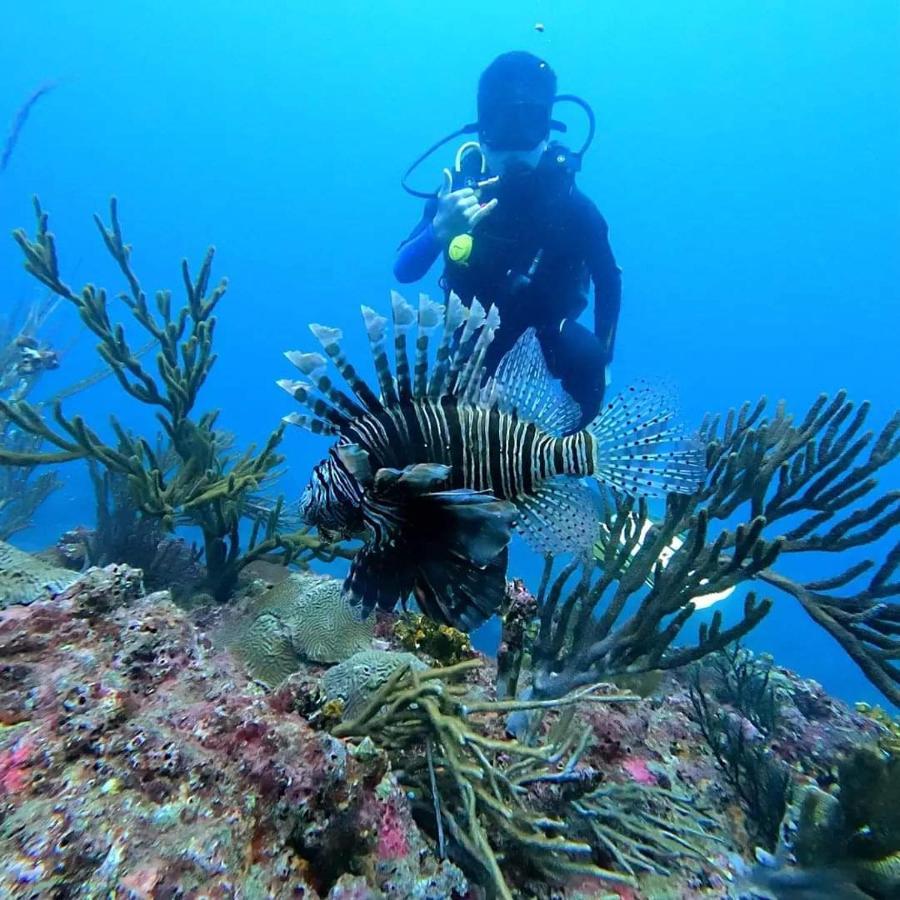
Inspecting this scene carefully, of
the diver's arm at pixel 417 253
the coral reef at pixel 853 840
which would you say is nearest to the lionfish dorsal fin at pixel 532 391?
the coral reef at pixel 853 840

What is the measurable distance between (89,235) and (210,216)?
19.0 meters

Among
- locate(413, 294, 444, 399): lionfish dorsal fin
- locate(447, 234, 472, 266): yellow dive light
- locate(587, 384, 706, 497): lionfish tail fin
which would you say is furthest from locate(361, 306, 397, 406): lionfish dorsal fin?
locate(447, 234, 472, 266): yellow dive light

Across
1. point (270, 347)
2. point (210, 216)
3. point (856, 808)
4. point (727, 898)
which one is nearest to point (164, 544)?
point (727, 898)

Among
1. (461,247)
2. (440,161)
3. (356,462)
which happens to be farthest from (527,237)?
(440,161)

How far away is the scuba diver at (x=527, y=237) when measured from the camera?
254 inches

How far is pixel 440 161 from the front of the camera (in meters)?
95.8

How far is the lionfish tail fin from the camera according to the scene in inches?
113

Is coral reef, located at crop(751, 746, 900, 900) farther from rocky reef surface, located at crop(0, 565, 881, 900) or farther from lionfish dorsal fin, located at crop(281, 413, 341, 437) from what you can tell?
lionfish dorsal fin, located at crop(281, 413, 341, 437)

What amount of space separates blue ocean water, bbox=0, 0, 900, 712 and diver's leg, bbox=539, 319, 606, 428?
61192 millimetres

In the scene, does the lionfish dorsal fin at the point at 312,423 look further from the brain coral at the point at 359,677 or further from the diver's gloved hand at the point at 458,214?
→ the diver's gloved hand at the point at 458,214

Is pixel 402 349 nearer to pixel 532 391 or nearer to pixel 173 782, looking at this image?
pixel 532 391

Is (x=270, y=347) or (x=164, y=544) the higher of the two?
(x=270, y=347)

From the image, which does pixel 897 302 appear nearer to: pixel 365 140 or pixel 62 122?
pixel 365 140

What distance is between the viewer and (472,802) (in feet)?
6.47
